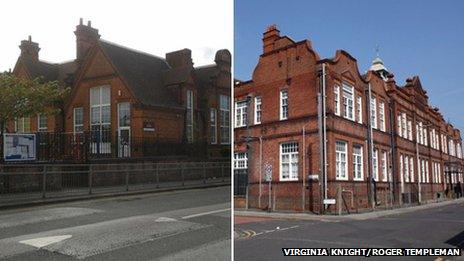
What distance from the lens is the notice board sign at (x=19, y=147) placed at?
9.46 feet

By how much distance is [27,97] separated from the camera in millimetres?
2887

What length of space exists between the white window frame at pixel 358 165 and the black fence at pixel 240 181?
0.53m

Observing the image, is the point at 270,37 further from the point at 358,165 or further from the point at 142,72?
the point at 142,72

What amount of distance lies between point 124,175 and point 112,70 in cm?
69

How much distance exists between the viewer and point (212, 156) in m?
2.77

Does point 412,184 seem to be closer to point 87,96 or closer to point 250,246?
point 250,246

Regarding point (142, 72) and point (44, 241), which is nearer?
point (142, 72)

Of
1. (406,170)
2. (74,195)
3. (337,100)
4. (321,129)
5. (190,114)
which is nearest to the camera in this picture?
Result: (321,129)

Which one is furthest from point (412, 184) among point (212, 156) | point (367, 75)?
point (212, 156)

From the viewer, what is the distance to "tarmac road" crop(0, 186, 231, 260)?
9.19 feet

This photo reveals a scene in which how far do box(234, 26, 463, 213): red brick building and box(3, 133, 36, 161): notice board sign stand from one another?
1382 millimetres

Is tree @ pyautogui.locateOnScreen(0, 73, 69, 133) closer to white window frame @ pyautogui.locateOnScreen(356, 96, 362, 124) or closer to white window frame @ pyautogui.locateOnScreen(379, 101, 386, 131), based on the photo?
white window frame @ pyautogui.locateOnScreen(356, 96, 362, 124)

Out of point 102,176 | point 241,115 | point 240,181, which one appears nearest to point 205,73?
point 241,115

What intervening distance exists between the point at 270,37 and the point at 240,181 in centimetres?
72
